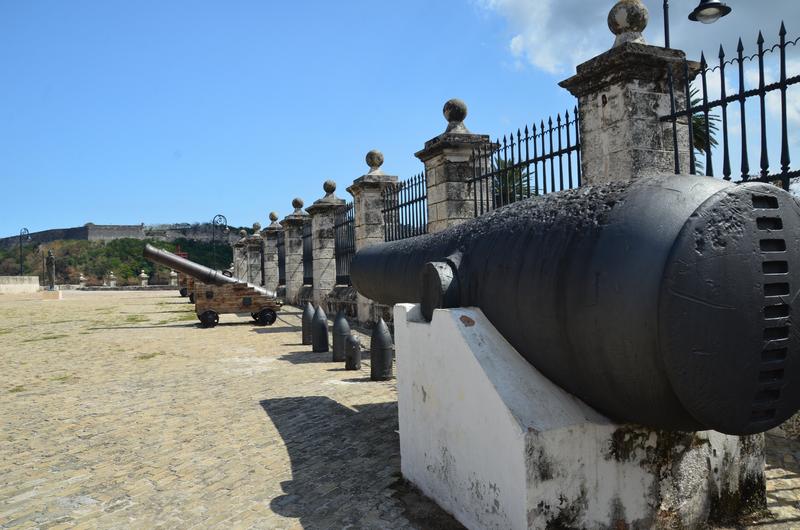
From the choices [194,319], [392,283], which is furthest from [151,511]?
[194,319]

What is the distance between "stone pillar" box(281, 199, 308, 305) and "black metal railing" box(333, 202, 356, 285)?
11.4 ft

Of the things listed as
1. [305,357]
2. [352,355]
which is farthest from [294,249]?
[352,355]

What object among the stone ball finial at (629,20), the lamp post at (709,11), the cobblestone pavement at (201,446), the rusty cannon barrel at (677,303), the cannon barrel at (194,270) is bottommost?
the cobblestone pavement at (201,446)

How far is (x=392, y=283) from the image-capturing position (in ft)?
14.1

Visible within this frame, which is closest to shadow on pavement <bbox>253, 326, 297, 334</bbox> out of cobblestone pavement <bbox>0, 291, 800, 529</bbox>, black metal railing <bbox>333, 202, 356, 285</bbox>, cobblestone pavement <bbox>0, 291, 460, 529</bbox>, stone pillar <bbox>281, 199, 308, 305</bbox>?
black metal railing <bbox>333, 202, 356, 285</bbox>

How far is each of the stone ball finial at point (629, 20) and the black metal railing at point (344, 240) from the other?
9.59m

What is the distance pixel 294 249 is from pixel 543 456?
17671 millimetres

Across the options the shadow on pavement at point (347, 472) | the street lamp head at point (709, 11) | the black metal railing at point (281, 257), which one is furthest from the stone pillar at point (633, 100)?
the black metal railing at point (281, 257)

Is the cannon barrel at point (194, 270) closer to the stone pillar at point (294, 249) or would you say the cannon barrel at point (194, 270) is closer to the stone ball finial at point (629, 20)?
the stone pillar at point (294, 249)

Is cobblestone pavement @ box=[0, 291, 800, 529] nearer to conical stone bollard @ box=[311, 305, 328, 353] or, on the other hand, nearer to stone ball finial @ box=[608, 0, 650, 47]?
conical stone bollard @ box=[311, 305, 328, 353]

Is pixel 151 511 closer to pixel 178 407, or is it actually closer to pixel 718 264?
pixel 178 407

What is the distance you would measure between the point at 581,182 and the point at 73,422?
17.4 feet

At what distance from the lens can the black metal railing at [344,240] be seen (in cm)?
1480

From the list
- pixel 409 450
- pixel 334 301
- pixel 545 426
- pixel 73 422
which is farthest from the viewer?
pixel 334 301
